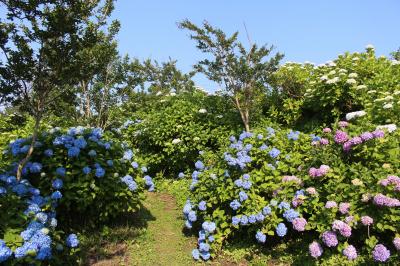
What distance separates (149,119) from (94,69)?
367 centimetres

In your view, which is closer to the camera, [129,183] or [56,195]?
[56,195]

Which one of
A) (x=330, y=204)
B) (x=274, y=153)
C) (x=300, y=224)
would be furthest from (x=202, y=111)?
(x=330, y=204)

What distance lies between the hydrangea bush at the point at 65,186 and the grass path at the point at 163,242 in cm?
51

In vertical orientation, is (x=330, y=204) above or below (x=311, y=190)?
below

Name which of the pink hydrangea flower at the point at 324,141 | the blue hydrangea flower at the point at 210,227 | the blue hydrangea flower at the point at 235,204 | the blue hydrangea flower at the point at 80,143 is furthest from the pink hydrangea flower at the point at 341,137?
the blue hydrangea flower at the point at 80,143

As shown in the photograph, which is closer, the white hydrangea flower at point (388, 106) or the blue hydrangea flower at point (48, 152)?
the blue hydrangea flower at point (48, 152)

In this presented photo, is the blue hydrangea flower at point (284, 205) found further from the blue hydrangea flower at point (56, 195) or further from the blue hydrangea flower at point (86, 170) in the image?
the blue hydrangea flower at point (56, 195)

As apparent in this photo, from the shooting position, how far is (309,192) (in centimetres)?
441

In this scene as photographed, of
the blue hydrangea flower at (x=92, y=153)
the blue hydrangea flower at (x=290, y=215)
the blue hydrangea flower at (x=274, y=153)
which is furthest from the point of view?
the blue hydrangea flower at (x=274, y=153)

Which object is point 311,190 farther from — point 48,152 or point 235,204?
point 48,152

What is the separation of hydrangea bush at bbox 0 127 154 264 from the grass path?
51 centimetres

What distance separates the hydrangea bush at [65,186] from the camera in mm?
3848

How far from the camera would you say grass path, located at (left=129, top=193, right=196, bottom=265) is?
4832 millimetres

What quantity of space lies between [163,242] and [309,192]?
2007 millimetres
